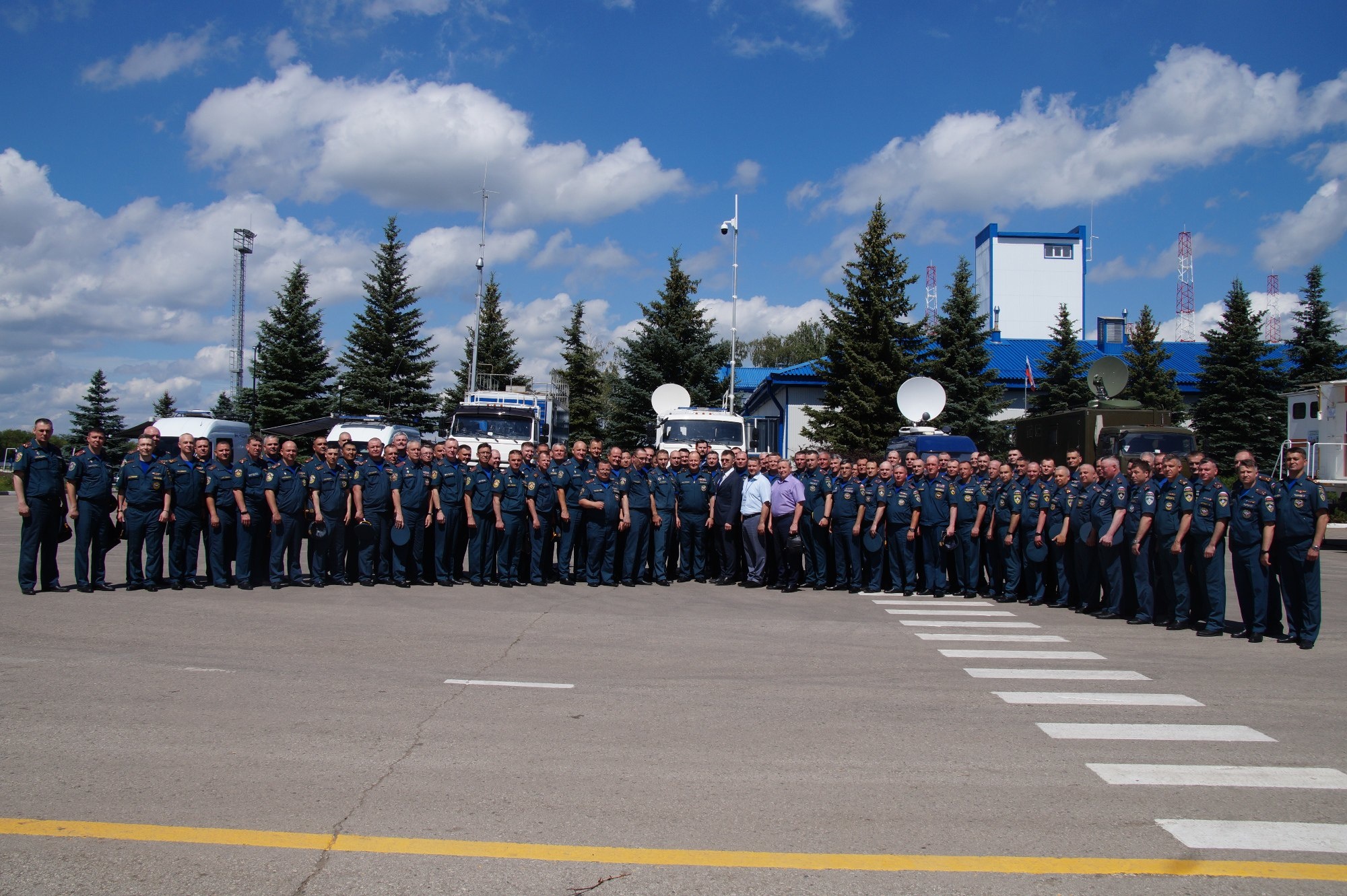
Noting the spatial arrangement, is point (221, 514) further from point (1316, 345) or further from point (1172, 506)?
point (1316, 345)

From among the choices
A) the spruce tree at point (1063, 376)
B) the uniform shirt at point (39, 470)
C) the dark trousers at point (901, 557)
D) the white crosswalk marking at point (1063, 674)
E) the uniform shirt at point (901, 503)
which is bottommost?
the white crosswalk marking at point (1063, 674)

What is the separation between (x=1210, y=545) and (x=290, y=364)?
4439 centimetres

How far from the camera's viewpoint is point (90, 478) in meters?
11.5

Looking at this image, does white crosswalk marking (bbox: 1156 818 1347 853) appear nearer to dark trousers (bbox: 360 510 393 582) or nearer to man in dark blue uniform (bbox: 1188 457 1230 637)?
man in dark blue uniform (bbox: 1188 457 1230 637)

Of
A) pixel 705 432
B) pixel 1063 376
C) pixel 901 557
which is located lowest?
pixel 901 557

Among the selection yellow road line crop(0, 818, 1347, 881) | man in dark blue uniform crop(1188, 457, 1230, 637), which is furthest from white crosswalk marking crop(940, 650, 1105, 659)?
yellow road line crop(0, 818, 1347, 881)

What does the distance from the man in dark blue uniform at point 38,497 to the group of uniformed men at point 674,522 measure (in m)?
0.02

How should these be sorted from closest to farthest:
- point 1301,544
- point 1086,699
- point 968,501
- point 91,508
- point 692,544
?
point 1086,699, point 1301,544, point 91,508, point 968,501, point 692,544

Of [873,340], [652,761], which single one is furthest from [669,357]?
[652,761]

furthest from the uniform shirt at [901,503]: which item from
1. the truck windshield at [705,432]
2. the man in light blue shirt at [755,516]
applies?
the truck windshield at [705,432]

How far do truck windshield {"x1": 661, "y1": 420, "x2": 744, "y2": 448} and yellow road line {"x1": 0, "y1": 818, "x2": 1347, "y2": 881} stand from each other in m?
17.7

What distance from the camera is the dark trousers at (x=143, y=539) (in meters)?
11.6

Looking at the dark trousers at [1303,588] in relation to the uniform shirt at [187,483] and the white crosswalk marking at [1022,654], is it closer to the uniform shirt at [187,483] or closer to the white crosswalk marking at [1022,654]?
the white crosswalk marking at [1022,654]

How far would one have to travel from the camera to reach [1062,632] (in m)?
10.5
